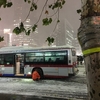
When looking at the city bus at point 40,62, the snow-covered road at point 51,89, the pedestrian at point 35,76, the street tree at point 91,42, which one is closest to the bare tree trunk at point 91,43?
the street tree at point 91,42

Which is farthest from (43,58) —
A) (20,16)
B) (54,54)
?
(20,16)

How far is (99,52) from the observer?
1516mm

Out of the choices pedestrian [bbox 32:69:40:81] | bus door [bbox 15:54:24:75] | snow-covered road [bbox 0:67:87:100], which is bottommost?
snow-covered road [bbox 0:67:87:100]

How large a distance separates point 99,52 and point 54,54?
13045 mm

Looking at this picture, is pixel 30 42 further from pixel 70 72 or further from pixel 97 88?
pixel 97 88

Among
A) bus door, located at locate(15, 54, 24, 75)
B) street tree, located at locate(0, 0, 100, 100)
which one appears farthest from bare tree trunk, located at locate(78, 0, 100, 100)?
bus door, located at locate(15, 54, 24, 75)

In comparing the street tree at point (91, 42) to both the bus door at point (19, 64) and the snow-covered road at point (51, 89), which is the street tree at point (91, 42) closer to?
the snow-covered road at point (51, 89)

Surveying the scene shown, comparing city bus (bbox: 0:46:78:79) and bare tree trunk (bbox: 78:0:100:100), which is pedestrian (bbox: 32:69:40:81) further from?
bare tree trunk (bbox: 78:0:100:100)

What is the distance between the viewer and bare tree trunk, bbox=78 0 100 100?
1.52 metres

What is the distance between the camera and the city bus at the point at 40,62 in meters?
14.0

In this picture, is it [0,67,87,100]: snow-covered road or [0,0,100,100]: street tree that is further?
[0,67,87,100]: snow-covered road

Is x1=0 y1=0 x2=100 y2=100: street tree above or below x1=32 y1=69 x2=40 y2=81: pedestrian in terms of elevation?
A: above

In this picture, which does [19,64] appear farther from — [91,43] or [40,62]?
[91,43]

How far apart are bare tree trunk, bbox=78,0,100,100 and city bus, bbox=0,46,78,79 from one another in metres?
12.2
